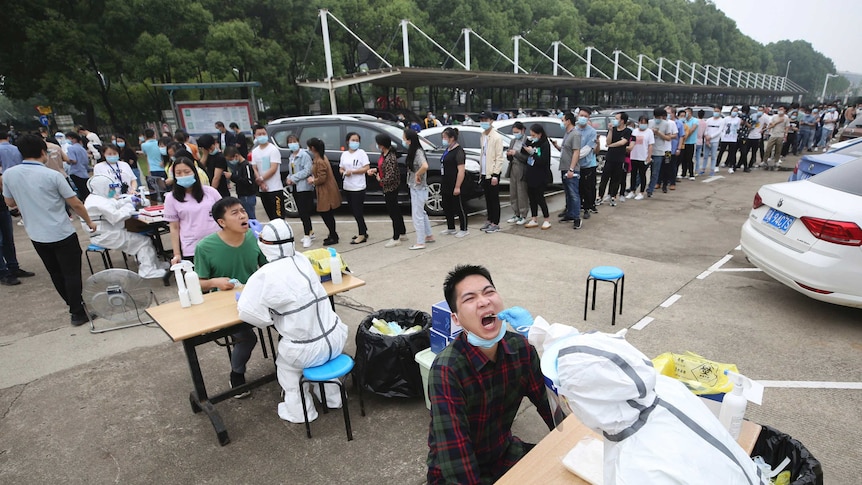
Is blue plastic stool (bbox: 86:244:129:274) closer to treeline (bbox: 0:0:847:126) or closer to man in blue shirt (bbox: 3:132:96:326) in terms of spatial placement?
man in blue shirt (bbox: 3:132:96:326)

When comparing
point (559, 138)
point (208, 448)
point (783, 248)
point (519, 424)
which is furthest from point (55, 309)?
point (559, 138)

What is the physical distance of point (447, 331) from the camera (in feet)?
10.1

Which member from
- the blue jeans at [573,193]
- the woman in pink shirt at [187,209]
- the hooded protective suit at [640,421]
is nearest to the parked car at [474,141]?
the blue jeans at [573,193]

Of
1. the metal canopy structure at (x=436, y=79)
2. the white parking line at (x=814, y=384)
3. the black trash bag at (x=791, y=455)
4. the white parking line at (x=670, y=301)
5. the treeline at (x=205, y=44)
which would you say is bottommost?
the white parking line at (x=814, y=384)

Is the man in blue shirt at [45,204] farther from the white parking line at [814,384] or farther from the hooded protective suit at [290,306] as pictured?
the white parking line at [814,384]

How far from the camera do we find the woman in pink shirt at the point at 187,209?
4.39 metres

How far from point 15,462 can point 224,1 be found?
25325mm

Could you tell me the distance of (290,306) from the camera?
9.21 feet

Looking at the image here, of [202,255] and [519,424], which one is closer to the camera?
[519,424]

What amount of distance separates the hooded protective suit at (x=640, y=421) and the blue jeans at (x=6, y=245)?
25.2 feet

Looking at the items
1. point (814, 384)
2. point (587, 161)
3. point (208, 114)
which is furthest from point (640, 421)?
point (208, 114)

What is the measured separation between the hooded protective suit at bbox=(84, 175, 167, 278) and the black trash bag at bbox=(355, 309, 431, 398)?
166 inches

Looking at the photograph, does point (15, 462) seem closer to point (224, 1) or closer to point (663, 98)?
point (224, 1)

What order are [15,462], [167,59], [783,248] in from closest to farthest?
[15,462] < [783,248] < [167,59]
